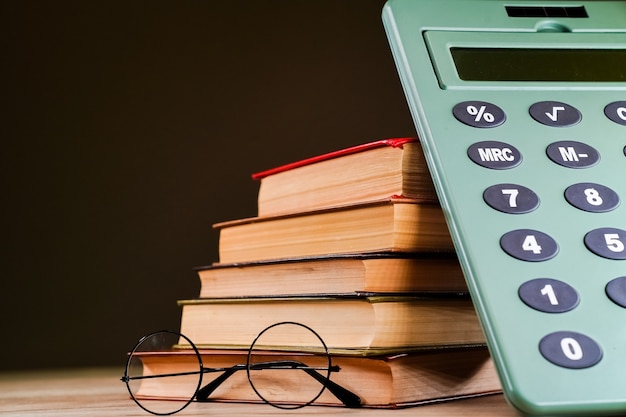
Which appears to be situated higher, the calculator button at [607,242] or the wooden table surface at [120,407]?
the calculator button at [607,242]

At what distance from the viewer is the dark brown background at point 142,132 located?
4.24 ft

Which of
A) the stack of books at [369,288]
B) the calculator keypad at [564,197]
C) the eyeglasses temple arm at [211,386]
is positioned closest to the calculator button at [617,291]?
the calculator keypad at [564,197]

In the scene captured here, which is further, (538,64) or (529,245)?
(538,64)

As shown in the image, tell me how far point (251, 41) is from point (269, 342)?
0.92 m

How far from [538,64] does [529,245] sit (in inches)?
7.3

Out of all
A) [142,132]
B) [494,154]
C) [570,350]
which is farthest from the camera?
[142,132]

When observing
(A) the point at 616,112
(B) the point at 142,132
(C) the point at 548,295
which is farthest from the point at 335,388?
(B) the point at 142,132

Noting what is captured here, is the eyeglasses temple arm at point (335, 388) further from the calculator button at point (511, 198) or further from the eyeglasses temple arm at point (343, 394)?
the calculator button at point (511, 198)

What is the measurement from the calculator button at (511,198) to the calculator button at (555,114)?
0.07 m

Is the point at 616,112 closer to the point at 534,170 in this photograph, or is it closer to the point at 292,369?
the point at 534,170

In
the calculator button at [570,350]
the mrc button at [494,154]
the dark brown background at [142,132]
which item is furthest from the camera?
the dark brown background at [142,132]

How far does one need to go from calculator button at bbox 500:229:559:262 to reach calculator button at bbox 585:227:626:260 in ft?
0.08

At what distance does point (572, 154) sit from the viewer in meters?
0.53

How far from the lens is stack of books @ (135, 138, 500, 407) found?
1.69 feet
